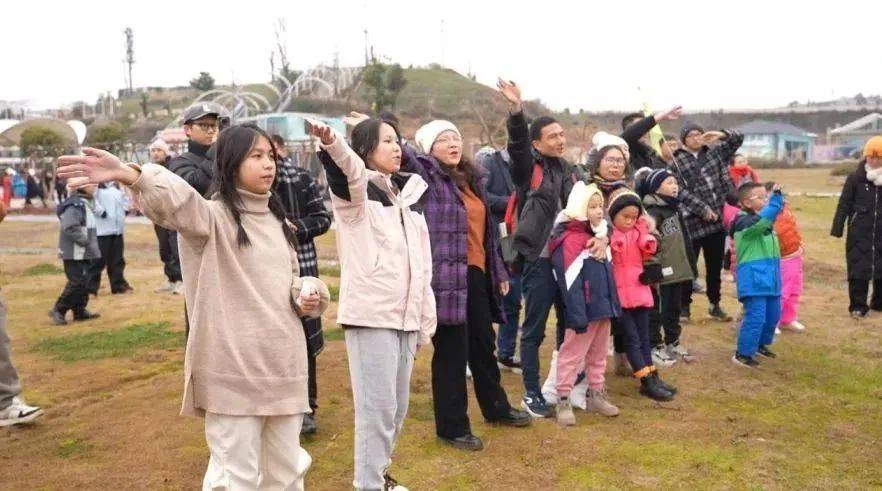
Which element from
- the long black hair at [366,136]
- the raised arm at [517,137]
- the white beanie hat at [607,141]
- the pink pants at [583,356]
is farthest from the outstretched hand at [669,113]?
the long black hair at [366,136]

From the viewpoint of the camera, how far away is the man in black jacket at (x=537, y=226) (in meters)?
5.29

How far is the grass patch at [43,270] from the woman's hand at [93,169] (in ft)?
38.0

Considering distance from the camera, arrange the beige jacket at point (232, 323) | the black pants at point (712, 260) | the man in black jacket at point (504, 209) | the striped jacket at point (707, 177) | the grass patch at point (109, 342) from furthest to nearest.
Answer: the black pants at point (712, 260)
the striped jacket at point (707, 177)
the grass patch at point (109, 342)
the man in black jacket at point (504, 209)
the beige jacket at point (232, 323)

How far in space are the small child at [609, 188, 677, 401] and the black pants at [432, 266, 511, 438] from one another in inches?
44.6

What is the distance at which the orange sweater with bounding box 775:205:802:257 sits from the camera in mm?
7750

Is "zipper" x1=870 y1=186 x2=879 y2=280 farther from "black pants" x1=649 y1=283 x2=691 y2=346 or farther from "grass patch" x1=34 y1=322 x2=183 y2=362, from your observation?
"grass patch" x1=34 y1=322 x2=183 y2=362

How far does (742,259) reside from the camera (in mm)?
6723

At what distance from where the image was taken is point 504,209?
6.42 m

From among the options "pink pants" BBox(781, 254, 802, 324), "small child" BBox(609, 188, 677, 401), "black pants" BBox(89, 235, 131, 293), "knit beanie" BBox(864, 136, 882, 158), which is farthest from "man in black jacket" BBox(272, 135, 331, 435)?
"knit beanie" BBox(864, 136, 882, 158)

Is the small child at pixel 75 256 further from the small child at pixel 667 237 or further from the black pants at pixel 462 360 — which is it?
the small child at pixel 667 237

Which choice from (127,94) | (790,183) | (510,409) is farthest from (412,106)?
(510,409)

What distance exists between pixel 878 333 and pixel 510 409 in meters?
4.59

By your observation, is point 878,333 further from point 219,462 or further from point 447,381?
point 219,462

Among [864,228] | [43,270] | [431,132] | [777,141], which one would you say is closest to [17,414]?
[431,132]
